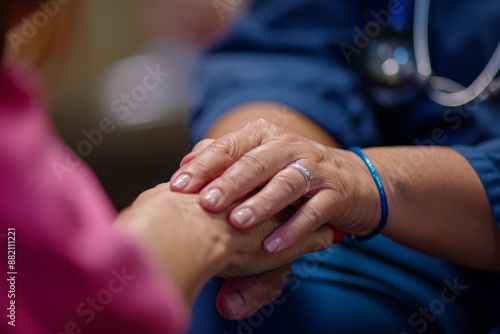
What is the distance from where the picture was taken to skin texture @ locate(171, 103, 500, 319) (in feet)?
1.79

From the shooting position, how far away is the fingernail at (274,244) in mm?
541

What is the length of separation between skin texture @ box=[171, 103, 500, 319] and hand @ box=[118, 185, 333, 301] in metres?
0.01

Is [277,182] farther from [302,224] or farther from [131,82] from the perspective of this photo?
[131,82]

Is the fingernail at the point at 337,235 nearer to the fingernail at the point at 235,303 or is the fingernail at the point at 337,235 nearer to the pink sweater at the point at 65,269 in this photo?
the fingernail at the point at 235,303

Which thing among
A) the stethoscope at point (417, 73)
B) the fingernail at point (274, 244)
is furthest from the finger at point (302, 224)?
the stethoscope at point (417, 73)

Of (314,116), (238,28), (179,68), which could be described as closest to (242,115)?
(314,116)

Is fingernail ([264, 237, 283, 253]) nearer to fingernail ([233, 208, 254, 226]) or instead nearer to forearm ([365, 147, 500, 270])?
fingernail ([233, 208, 254, 226])

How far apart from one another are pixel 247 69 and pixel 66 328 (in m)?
0.53

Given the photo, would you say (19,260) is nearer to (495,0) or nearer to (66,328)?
(66,328)

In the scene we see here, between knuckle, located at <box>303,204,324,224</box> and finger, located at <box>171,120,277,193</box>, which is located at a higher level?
finger, located at <box>171,120,277,193</box>

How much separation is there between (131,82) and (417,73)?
2.96 feet

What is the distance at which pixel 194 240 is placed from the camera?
490 mm

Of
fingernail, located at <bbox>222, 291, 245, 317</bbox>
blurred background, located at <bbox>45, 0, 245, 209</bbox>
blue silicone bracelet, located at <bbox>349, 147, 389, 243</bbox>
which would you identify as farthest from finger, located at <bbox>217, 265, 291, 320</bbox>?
blurred background, located at <bbox>45, 0, 245, 209</bbox>

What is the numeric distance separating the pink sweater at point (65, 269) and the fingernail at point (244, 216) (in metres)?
0.14
